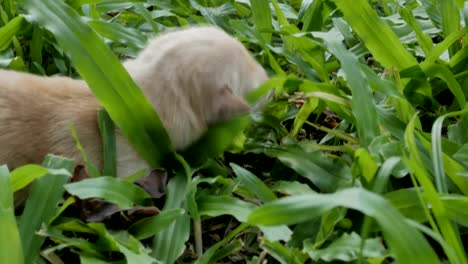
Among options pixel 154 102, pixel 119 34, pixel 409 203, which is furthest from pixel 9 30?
pixel 409 203

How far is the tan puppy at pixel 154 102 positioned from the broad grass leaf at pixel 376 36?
402mm

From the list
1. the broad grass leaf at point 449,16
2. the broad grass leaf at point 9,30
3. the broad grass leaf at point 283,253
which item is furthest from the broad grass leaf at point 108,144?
the broad grass leaf at point 449,16

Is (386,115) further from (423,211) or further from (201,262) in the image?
(201,262)

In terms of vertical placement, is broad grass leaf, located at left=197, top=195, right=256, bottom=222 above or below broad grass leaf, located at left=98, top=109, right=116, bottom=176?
below

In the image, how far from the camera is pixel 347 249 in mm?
1646

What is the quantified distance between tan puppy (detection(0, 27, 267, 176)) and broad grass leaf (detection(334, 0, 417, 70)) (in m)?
0.40

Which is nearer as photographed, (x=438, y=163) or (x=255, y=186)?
(x=438, y=163)

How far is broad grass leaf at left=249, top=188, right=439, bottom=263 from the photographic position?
1.40 metres

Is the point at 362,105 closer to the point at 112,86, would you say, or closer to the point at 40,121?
the point at 112,86

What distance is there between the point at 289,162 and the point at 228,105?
22 centimetres

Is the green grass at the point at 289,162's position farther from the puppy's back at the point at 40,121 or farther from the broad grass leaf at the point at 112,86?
the puppy's back at the point at 40,121

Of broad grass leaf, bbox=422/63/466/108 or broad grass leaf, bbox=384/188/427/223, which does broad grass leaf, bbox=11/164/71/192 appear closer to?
broad grass leaf, bbox=384/188/427/223

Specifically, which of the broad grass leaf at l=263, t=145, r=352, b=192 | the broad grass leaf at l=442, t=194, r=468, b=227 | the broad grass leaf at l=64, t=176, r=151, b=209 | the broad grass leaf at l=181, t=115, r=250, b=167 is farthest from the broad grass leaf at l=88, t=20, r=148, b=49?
the broad grass leaf at l=442, t=194, r=468, b=227

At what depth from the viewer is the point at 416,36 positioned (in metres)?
2.53
